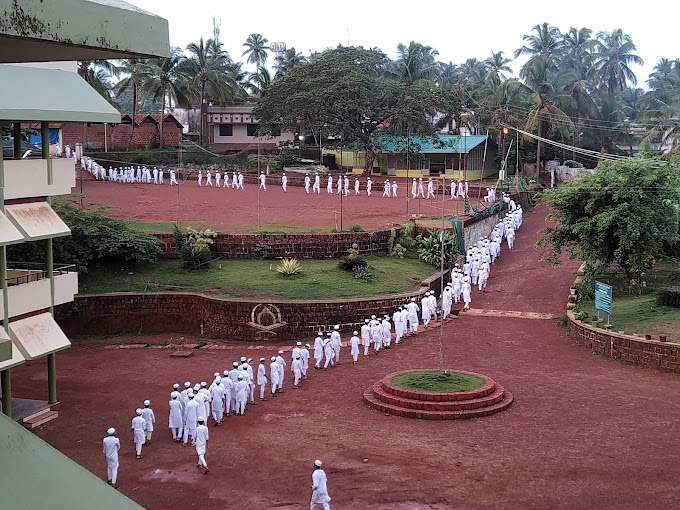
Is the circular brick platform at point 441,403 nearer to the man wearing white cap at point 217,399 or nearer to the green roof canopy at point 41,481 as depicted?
the man wearing white cap at point 217,399

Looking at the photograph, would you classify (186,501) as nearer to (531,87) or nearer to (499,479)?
(499,479)

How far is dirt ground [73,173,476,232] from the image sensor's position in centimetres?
2741

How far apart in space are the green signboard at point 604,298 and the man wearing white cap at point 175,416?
10.1m

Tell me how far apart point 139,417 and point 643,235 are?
44.5 feet

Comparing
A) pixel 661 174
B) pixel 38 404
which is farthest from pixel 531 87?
pixel 38 404

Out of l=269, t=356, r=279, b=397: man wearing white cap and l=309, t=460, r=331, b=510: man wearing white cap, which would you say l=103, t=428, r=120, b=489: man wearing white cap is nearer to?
l=309, t=460, r=331, b=510: man wearing white cap

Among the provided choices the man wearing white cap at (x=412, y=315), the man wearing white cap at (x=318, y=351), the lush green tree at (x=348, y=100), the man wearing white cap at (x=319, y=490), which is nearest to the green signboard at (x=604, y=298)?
the man wearing white cap at (x=412, y=315)

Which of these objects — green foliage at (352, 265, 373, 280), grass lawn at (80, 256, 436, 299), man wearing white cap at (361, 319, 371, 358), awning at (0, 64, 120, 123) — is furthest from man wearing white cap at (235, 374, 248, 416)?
green foliage at (352, 265, 373, 280)

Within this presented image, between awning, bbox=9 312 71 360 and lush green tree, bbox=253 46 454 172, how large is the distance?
2461cm

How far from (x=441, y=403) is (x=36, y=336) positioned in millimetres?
7128

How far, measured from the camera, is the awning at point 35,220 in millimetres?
12757

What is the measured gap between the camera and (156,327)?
838 inches

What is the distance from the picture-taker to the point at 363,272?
22672 mm

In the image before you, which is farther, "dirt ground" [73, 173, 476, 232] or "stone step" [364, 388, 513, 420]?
"dirt ground" [73, 173, 476, 232]
